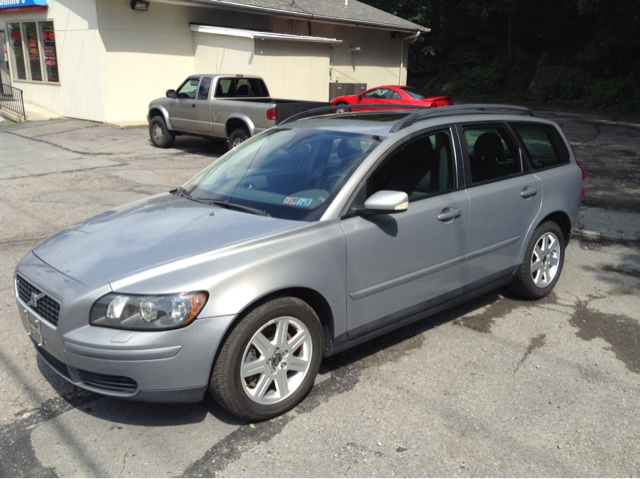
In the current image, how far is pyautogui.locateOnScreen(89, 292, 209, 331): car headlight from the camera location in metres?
3.13

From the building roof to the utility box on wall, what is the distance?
2.29 m

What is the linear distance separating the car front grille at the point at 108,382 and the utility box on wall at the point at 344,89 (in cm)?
2017

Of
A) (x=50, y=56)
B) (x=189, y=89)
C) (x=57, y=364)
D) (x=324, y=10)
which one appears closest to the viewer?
(x=57, y=364)

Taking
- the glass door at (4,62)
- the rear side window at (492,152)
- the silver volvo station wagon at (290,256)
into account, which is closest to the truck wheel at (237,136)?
the silver volvo station wagon at (290,256)

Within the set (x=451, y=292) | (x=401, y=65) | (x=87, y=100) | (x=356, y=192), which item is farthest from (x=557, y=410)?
(x=401, y=65)

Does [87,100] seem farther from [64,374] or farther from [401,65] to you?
[64,374]

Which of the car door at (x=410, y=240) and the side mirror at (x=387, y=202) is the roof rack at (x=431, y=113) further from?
the side mirror at (x=387, y=202)

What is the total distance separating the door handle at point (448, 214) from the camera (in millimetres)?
4316

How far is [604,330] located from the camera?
4.88 m

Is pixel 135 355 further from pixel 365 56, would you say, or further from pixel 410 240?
pixel 365 56

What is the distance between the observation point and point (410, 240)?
4.11 meters

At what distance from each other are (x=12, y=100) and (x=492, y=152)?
20.1 m

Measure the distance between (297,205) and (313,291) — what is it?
64 cm

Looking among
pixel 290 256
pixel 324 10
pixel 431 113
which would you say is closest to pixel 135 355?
pixel 290 256
